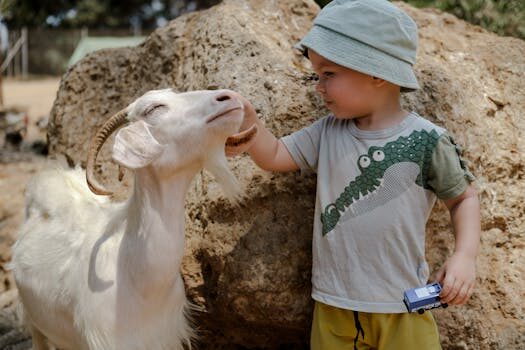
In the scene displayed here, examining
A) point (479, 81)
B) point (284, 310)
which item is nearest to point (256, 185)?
point (284, 310)

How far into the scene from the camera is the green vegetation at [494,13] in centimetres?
651

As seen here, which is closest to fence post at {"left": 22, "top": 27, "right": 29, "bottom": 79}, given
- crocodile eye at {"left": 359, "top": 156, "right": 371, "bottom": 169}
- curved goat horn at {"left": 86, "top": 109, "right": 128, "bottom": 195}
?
curved goat horn at {"left": 86, "top": 109, "right": 128, "bottom": 195}

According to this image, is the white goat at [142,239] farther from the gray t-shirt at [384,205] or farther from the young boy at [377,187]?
the gray t-shirt at [384,205]

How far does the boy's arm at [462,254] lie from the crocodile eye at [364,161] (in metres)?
0.34

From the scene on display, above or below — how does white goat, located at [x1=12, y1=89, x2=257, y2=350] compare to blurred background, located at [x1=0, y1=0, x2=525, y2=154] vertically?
above

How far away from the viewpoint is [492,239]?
299cm

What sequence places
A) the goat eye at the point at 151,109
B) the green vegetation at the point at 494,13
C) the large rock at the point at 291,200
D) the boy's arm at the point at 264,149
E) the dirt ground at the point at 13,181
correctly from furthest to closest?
the green vegetation at the point at 494,13, the dirt ground at the point at 13,181, the large rock at the point at 291,200, the boy's arm at the point at 264,149, the goat eye at the point at 151,109

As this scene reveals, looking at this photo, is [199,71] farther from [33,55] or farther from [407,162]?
[33,55]

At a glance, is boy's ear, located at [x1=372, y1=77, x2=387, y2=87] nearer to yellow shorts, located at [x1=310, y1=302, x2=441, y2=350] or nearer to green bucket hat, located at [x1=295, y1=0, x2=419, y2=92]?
green bucket hat, located at [x1=295, y1=0, x2=419, y2=92]

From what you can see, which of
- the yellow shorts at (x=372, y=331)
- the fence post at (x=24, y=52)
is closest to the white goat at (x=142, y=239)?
the yellow shorts at (x=372, y=331)

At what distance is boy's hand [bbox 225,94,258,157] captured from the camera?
2.38 meters

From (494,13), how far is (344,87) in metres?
5.04

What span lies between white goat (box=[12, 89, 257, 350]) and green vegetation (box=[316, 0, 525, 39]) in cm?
436

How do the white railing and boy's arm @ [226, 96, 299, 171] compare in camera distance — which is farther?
the white railing
